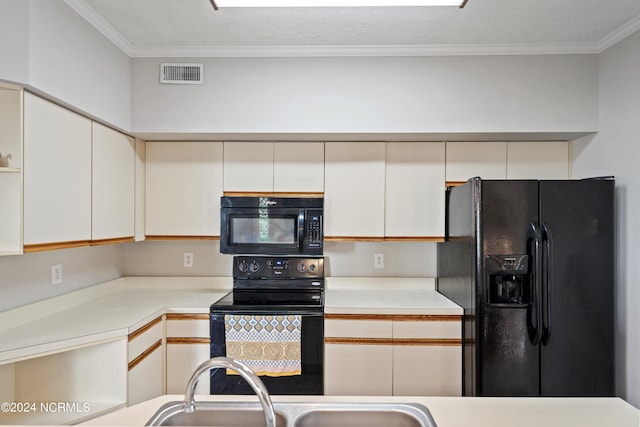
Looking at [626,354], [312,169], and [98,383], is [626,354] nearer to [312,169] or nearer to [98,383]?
[312,169]

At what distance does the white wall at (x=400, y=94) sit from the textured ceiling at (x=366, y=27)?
3.2 inches

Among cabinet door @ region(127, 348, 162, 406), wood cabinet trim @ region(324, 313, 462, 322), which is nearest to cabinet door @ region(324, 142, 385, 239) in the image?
wood cabinet trim @ region(324, 313, 462, 322)

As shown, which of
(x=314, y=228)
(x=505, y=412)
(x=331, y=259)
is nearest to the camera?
(x=505, y=412)

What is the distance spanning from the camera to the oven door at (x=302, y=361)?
2371mm

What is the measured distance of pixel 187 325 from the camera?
2.43 metres

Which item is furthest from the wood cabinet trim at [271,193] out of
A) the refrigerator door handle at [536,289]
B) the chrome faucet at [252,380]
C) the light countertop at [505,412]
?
the chrome faucet at [252,380]

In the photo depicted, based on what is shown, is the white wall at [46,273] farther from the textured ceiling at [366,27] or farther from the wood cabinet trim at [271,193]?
the textured ceiling at [366,27]

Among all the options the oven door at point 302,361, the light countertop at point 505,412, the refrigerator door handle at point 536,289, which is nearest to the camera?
the light countertop at point 505,412

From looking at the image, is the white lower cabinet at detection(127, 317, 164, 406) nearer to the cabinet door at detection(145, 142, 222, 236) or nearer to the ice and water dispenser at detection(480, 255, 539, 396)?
the cabinet door at detection(145, 142, 222, 236)

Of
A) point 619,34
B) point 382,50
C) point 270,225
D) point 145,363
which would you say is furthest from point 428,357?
point 619,34

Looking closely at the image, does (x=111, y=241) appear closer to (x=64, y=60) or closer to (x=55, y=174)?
(x=55, y=174)

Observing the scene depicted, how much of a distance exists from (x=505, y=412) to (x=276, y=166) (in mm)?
2055

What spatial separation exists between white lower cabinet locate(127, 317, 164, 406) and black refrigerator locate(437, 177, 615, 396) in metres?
1.84

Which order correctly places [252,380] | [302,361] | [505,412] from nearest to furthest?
[252,380]
[505,412]
[302,361]
